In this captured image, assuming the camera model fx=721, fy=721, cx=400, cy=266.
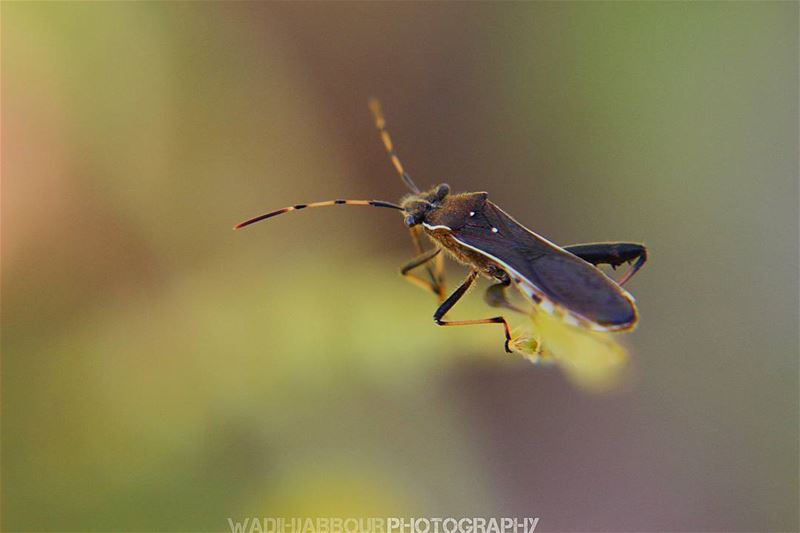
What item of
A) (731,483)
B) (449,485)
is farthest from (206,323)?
(731,483)

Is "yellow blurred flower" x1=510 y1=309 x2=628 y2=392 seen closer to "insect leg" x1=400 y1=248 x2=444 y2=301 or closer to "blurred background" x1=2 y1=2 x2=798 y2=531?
"blurred background" x1=2 y1=2 x2=798 y2=531

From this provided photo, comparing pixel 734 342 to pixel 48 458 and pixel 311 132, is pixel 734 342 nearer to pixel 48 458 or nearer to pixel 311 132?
pixel 311 132

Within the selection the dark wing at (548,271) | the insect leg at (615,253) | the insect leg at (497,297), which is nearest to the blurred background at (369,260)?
the insect leg at (497,297)

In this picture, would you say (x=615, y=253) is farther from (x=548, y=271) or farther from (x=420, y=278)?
(x=420, y=278)

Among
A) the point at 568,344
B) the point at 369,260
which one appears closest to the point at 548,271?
the point at 568,344

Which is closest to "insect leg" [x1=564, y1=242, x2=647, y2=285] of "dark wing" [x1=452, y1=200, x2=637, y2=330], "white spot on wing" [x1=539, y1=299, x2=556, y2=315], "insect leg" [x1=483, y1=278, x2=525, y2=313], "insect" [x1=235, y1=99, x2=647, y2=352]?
"insect" [x1=235, y1=99, x2=647, y2=352]

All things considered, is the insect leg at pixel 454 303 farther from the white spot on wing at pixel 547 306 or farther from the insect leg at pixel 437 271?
the white spot on wing at pixel 547 306
